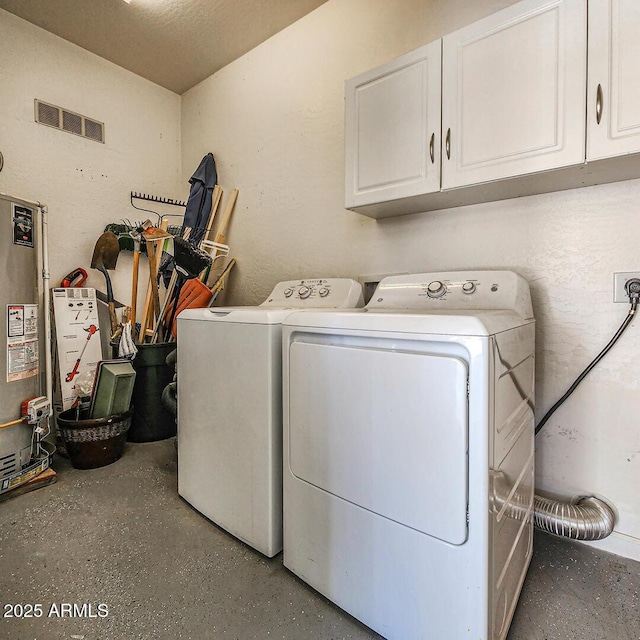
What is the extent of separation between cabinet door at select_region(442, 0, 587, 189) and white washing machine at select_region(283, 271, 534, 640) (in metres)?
0.56

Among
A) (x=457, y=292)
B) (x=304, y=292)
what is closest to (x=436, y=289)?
(x=457, y=292)

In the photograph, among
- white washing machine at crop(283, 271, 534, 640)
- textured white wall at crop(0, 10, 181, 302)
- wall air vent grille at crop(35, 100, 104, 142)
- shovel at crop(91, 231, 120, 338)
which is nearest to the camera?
white washing machine at crop(283, 271, 534, 640)

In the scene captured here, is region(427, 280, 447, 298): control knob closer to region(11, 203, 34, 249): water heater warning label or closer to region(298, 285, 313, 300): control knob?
region(298, 285, 313, 300): control knob

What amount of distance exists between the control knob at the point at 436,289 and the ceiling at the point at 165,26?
196 cm

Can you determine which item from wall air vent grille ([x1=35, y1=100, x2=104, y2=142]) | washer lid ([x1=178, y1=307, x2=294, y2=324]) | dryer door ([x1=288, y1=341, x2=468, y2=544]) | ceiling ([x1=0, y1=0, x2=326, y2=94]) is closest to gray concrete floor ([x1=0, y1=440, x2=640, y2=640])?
dryer door ([x1=288, y1=341, x2=468, y2=544])

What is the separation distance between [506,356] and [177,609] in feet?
4.18

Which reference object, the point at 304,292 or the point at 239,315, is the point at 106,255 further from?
the point at 239,315

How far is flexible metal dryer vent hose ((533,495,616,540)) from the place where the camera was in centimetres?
136

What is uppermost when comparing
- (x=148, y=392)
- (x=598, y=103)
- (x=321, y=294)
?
(x=598, y=103)

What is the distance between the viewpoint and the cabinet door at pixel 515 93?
121cm

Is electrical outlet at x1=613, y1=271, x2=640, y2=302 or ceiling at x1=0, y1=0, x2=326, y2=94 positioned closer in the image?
electrical outlet at x1=613, y1=271, x2=640, y2=302

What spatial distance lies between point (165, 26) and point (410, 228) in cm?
217

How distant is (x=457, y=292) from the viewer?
5.02 feet

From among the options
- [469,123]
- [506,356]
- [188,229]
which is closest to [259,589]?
[506,356]
